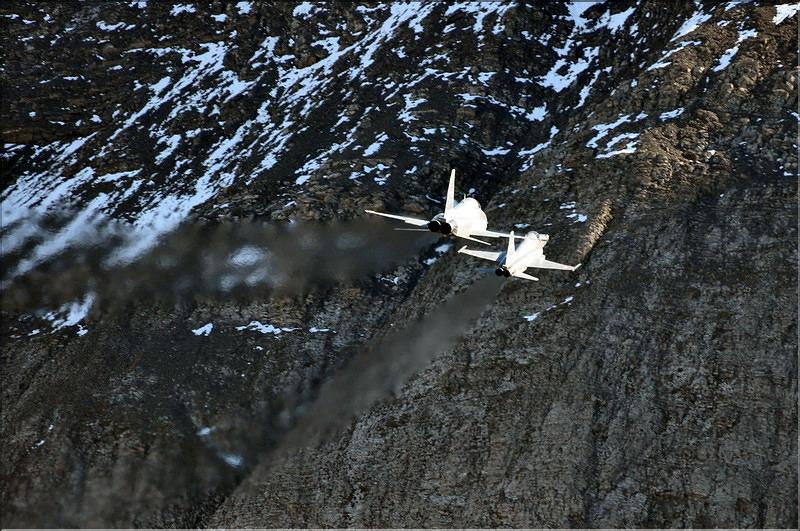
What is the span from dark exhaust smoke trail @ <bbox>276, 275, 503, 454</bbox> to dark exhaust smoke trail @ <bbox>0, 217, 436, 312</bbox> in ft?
27.0

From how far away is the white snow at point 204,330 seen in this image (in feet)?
265

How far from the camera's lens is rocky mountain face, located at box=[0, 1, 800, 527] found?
65.4 meters

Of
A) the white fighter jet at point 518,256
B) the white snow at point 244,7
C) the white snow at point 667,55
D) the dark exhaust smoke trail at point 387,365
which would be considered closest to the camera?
the white fighter jet at point 518,256

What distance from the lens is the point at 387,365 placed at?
73062 mm

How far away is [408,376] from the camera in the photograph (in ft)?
234

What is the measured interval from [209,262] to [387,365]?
61.1 ft

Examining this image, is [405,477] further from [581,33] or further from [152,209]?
[581,33]

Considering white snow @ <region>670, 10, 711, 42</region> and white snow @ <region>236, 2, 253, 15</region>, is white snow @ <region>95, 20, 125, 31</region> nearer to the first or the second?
white snow @ <region>236, 2, 253, 15</region>

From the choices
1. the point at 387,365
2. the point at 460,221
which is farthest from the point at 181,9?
the point at 460,221

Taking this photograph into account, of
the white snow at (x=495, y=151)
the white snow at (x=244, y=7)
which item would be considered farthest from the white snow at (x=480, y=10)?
the white snow at (x=244, y=7)

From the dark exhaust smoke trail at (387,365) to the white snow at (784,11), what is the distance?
96.1ft

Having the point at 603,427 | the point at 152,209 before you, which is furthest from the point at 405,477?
the point at 152,209

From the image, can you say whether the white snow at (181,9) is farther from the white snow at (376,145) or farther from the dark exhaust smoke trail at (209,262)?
the white snow at (376,145)

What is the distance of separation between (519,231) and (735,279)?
45.7 ft
